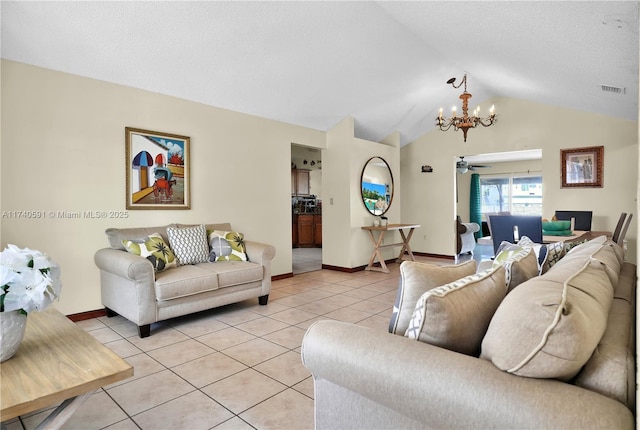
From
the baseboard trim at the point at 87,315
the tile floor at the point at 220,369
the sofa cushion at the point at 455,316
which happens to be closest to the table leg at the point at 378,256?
the tile floor at the point at 220,369

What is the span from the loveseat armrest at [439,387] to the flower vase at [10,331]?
1.18 meters

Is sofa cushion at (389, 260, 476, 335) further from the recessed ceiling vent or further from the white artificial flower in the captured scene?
the recessed ceiling vent

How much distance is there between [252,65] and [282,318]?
8.73ft

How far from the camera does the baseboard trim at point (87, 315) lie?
3.42 m

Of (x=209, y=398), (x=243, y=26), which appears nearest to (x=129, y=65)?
(x=243, y=26)

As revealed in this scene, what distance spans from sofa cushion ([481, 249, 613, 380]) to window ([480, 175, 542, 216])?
33.4 feet

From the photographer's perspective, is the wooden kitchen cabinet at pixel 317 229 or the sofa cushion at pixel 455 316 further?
the wooden kitchen cabinet at pixel 317 229

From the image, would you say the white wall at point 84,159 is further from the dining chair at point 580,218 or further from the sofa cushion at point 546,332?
the dining chair at point 580,218

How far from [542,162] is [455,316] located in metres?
5.95

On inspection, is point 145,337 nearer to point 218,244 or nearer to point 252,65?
point 218,244

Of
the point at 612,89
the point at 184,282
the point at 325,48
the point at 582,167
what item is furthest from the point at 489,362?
the point at 582,167

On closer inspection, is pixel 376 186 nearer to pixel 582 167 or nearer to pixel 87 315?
pixel 582 167

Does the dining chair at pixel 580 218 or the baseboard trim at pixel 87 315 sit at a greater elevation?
the dining chair at pixel 580 218

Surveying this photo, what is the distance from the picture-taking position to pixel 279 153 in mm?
5199
